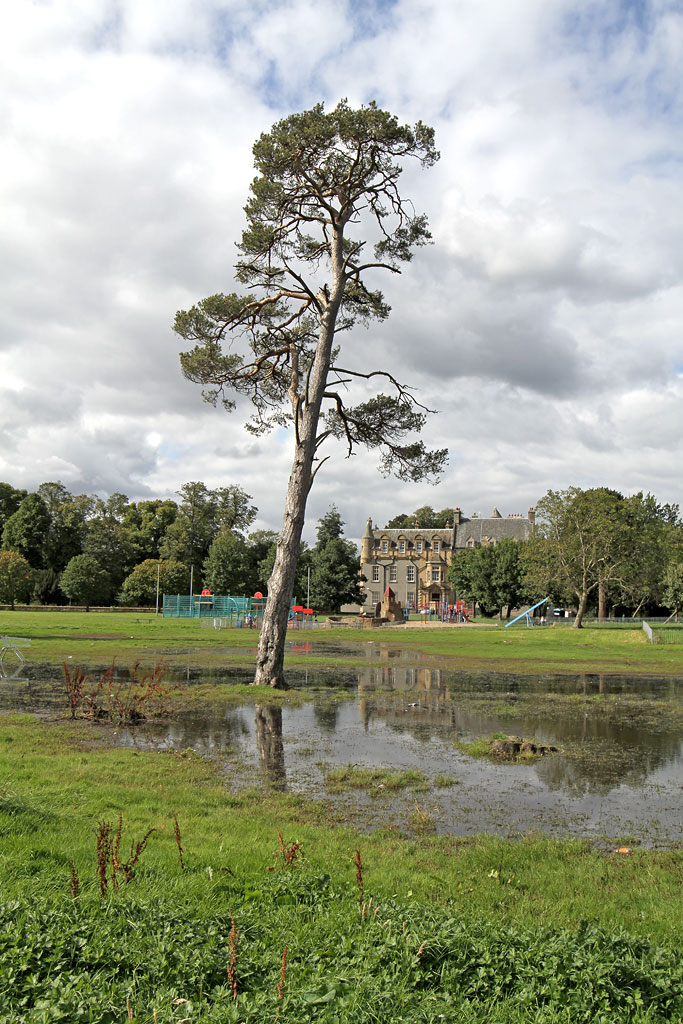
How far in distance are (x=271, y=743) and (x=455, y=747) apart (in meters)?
3.07

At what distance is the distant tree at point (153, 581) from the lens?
8469 cm

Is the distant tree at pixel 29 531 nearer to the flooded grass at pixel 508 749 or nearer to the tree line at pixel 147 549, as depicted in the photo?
the tree line at pixel 147 549

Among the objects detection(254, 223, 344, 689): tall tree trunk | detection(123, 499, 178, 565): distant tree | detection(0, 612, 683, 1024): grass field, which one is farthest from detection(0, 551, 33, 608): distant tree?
detection(0, 612, 683, 1024): grass field

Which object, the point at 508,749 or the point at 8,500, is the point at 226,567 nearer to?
the point at 8,500

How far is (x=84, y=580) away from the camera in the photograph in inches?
3164

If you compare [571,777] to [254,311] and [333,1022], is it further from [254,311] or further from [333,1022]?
[254,311]

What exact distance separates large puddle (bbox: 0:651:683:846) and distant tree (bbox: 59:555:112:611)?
210 feet

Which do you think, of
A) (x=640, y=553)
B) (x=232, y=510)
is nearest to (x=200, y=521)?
(x=232, y=510)

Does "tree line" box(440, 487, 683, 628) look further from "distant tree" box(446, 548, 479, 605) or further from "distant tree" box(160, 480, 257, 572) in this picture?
"distant tree" box(160, 480, 257, 572)

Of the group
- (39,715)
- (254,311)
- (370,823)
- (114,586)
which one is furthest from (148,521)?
(370,823)

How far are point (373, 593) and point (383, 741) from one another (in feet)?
Result: 288

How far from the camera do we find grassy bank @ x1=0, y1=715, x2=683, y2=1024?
3525mm

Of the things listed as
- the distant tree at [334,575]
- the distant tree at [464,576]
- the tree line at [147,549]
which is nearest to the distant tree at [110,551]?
the tree line at [147,549]

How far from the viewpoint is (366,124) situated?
17562 mm
